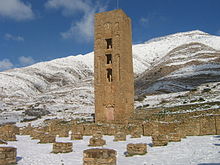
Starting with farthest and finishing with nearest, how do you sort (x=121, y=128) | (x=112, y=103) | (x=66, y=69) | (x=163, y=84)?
(x=66, y=69), (x=163, y=84), (x=112, y=103), (x=121, y=128)

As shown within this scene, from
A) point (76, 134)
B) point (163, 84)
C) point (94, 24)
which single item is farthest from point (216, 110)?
point (163, 84)

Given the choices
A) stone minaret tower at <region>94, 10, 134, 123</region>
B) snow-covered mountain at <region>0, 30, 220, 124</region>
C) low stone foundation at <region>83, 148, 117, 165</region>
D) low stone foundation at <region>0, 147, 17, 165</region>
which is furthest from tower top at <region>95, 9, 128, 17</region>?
low stone foundation at <region>83, 148, 117, 165</region>

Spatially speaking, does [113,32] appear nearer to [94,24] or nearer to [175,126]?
[94,24]

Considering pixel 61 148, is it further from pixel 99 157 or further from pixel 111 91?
pixel 111 91

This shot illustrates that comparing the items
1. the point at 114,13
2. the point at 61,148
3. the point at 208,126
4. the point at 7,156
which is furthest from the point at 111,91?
the point at 7,156

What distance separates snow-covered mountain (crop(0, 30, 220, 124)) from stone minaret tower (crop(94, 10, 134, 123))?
473 inches

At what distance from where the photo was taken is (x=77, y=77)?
101 metres

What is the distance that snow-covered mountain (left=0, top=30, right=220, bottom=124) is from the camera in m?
48.2

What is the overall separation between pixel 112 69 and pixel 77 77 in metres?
79.1

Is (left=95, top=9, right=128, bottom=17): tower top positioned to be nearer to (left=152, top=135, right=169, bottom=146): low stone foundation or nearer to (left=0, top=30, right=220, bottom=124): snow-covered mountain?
(left=152, top=135, right=169, bottom=146): low stone foundation

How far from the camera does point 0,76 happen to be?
84062 mm

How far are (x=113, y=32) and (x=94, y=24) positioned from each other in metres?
2.23

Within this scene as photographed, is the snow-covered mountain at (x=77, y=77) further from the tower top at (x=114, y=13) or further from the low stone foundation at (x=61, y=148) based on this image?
the low stone foundation at (x=61, y=148)

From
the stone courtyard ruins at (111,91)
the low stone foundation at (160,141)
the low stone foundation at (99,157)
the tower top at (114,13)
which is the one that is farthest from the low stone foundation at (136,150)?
the tower top at (114,13)
